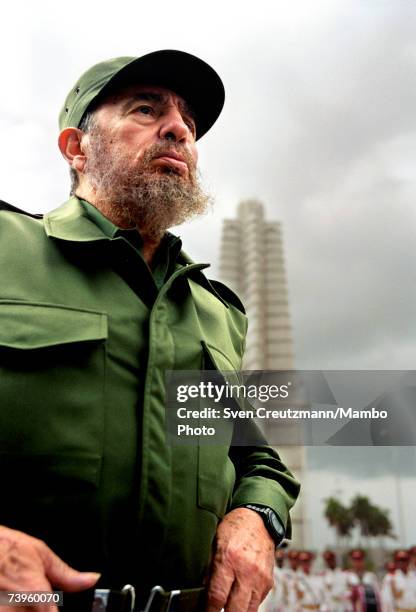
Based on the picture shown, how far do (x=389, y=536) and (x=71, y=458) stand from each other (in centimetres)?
2609

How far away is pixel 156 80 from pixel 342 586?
10.4 meters

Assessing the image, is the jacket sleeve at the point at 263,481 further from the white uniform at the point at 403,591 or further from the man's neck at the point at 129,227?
the white uniform at the point at 403,591

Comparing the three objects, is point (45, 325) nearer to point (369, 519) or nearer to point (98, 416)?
point (98, 416)

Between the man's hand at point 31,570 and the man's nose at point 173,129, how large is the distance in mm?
998

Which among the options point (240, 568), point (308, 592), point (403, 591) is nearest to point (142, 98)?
point (240, 568)

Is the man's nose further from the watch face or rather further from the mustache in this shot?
the watch face

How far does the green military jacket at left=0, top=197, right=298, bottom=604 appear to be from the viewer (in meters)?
0.97

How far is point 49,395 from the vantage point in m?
1.00

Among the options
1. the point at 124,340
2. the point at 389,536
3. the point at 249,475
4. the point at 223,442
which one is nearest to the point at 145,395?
the point at 124,340

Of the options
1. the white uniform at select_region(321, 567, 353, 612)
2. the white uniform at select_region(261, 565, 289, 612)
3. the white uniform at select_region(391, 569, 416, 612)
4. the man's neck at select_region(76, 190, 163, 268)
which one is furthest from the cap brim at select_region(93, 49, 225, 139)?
the white uniform at select_region(261, 565, 289, 612)

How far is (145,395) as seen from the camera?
108 centimetres

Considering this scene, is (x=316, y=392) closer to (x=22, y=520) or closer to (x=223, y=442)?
(x=223, y=442)

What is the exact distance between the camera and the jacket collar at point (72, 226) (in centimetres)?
118

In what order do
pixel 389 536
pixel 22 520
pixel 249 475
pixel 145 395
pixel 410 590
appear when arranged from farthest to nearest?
pixel 389 536, pixel 410 590, pixel 249 475, pixel 145 395, pixel 22 520
